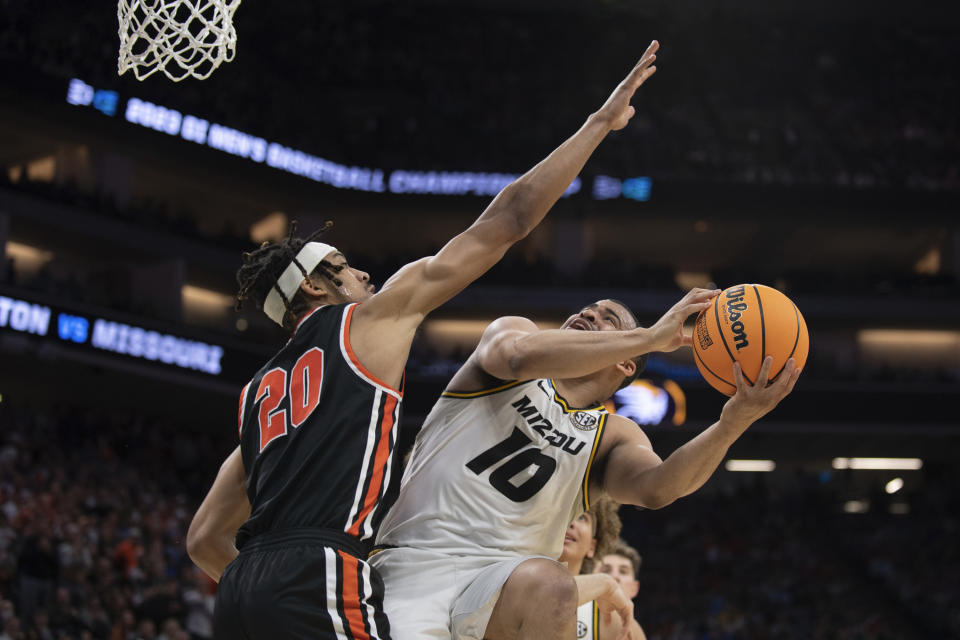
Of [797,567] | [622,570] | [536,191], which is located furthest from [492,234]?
[797,567]

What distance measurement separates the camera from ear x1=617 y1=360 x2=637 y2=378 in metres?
4.79

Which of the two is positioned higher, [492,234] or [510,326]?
[492,234]

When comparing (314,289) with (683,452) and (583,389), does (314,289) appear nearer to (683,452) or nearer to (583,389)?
(583,389)

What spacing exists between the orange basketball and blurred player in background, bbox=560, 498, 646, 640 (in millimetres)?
1074

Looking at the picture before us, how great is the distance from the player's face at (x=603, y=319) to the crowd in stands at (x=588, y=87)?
2394 cm

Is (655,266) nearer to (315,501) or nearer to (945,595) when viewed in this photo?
(945,595)

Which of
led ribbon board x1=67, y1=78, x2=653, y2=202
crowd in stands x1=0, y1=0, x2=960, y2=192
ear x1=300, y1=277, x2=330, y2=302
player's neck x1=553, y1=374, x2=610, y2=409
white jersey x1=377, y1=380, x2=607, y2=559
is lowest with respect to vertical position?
white jersey x1=377, y1=380, x2=607, y2=559

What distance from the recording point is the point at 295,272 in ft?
13.7

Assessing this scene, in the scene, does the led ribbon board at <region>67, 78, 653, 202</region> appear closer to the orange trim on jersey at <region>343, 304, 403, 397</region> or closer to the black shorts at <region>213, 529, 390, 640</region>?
the orange trim on jersey at <region>343, 304, 403, 397</region>

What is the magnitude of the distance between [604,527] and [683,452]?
75.9 inches

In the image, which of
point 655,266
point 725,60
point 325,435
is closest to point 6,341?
point 655,266

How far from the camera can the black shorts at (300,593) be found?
11.3ft

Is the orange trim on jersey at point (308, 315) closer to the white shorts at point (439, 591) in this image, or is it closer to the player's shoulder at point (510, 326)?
the player's shoulder at point (510, 326)

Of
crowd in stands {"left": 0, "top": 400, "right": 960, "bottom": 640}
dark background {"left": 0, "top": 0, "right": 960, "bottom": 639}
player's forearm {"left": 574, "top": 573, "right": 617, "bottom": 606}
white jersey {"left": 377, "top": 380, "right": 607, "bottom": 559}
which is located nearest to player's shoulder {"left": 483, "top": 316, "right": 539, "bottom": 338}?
white jersey {"left": 377, "top": 380, "right": 607, "bottom": 559}
